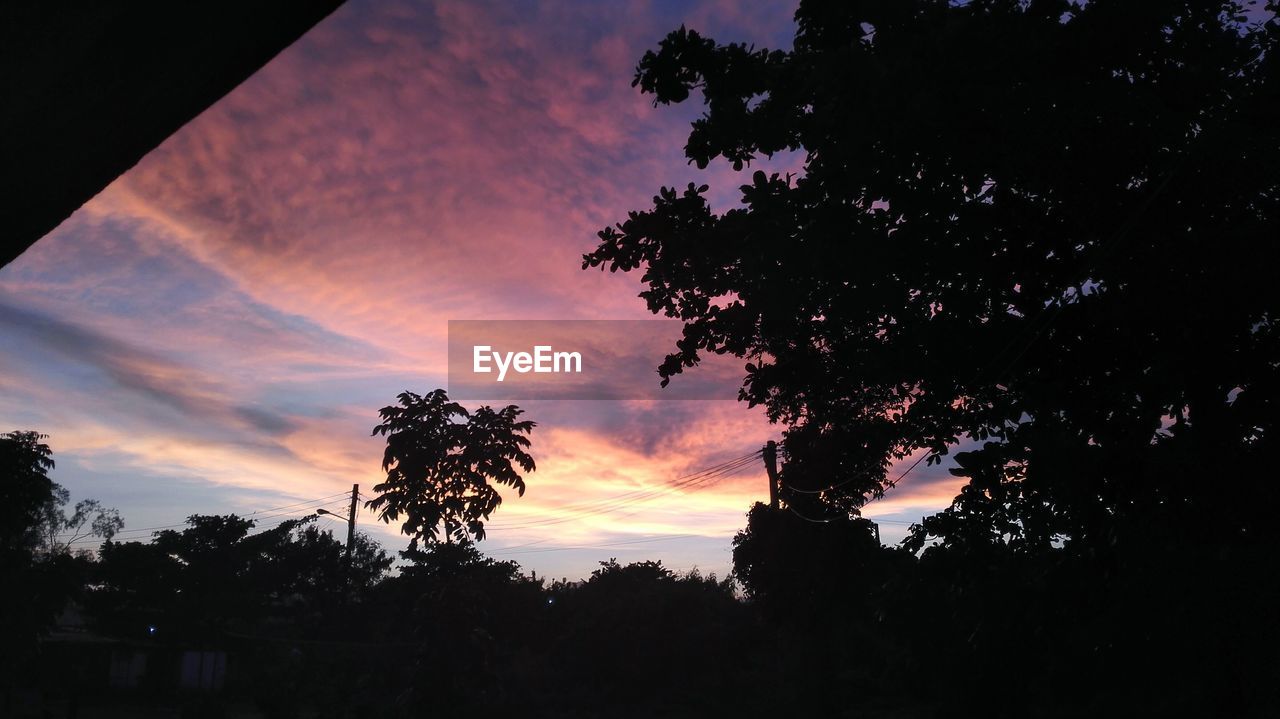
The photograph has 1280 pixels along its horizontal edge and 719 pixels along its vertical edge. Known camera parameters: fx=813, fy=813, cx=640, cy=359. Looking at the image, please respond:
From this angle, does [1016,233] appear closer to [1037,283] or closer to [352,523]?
[1037,283]

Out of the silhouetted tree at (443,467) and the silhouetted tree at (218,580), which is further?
the silhouetted tree at (218,580)

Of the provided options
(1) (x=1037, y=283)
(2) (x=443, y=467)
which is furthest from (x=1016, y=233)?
(2) (x=443, y=467)

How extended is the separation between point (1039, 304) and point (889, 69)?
3.80 m

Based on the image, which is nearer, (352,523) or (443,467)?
(443,467)

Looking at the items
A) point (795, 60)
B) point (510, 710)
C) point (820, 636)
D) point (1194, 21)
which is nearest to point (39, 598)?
point (510, 710)

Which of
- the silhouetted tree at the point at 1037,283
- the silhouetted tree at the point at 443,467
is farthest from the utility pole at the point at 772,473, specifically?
the silhouetted tree at the point at 1037,283

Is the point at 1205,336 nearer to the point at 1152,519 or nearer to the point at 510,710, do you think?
the point at 1152,519

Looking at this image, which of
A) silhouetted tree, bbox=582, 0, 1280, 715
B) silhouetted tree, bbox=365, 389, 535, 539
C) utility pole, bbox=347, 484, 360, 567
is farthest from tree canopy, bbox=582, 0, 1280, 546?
utility pole, bbox=347, 484, 360, 567

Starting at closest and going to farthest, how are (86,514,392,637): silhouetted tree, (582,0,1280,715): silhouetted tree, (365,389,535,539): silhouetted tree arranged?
1. (582,0,1280,715): silhouetted tree
2. (365,389,535,539): silhouetted tree
3. (86,514,392,637): silhouetted tree

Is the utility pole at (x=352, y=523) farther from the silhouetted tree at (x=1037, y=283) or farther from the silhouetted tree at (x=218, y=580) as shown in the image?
the silhouetted tree at (x=1037, y=283)

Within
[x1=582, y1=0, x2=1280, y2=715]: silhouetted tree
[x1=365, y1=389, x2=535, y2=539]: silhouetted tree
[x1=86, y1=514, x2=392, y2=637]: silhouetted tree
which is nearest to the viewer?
[x1=582, y1=0, x2=1280, y2=715]: silhouetted tree

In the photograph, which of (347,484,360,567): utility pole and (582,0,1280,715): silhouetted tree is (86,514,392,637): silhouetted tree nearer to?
(347,484,360,567): utility pole

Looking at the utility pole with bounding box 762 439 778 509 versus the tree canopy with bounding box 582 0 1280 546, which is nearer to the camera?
the tree canopy with bounding box 582 0 1280 546

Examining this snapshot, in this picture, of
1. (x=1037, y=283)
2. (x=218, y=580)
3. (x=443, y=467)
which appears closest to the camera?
(x=1037, y=283)
